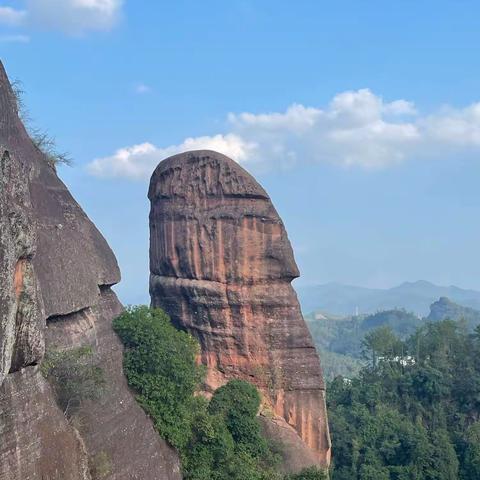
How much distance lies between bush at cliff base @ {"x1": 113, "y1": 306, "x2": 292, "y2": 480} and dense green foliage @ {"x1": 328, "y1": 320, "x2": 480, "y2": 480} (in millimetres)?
13157

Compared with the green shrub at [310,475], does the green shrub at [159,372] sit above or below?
above

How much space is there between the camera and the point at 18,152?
632 inches

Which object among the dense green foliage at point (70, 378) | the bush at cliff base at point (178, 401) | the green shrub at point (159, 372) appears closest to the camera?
the dense green foliage at point (70, 378)

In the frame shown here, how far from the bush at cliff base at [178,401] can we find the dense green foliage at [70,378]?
2.79 metres

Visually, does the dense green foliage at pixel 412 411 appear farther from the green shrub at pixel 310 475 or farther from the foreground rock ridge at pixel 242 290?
the green shrub at pixel 310 475

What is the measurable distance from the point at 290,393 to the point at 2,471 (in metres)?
15.5

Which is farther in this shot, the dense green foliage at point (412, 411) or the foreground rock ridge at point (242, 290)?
the dense green foliage at point (412, 411)

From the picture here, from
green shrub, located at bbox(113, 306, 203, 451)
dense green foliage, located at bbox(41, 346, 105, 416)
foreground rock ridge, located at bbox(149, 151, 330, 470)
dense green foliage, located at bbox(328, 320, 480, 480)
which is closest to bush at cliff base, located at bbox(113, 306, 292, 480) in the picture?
green shrub, located at bbox(113, 306, 203, 451)

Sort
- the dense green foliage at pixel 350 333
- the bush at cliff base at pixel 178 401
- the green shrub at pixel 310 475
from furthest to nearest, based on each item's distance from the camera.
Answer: the dense green foliage at pixel 350 333
the green shrub at pixel 310 475
the bush at cliff base at pixel 178 401

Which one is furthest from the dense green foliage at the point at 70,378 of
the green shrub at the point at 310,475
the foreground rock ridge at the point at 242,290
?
the foreground rock ridge at the point at 242,290

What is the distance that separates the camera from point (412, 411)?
38219 millimetres

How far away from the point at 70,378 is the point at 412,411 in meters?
27.9

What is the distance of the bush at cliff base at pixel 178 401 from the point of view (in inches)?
723

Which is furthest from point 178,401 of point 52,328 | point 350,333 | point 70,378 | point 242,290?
point 350,333
